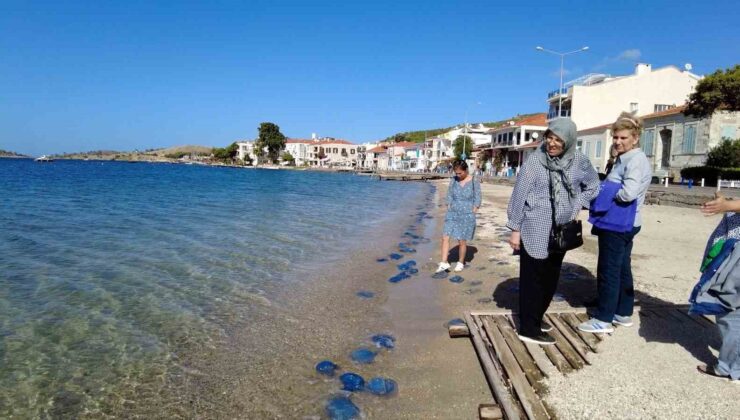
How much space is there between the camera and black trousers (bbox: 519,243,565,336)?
373cm

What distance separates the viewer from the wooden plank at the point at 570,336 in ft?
12.0

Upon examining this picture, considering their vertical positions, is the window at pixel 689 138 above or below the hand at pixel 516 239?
above

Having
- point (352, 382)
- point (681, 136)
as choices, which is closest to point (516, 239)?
point (352, 382)

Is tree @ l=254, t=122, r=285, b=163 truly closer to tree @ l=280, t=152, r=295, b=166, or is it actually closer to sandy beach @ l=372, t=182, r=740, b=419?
tree @ l=280, t=152, r=295, b=166

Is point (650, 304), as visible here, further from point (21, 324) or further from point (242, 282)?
point (21, 324)

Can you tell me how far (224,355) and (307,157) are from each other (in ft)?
436

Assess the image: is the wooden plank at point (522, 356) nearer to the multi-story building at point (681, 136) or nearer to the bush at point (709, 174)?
the bush at point (709, 174)

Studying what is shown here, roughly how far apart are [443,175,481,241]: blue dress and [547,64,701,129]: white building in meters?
39.9

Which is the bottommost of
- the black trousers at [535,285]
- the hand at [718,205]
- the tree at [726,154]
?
the black trousers at [535,285]

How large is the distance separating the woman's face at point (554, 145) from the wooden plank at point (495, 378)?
181cm

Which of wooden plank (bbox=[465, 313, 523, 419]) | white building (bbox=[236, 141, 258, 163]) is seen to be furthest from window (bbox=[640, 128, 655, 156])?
white building (bbox=[236, 141, 258, 163])

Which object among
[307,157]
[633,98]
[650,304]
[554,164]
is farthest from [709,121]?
[307,157]

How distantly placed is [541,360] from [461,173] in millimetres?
3830

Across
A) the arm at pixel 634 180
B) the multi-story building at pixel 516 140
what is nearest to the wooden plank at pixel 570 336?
the arm at pixel 634 180
